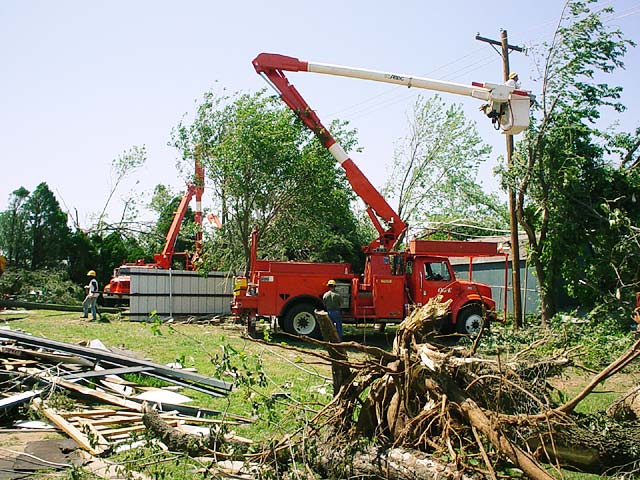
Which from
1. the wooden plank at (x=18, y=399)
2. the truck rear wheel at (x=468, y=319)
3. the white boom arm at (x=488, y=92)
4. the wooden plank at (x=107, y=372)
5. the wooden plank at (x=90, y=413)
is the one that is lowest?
the wooden plank at (x=90, y=413)

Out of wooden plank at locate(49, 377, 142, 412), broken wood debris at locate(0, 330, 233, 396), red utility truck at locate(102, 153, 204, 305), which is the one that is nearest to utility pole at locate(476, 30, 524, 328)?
broken wood debris at locate(0, 330, 233, 396)

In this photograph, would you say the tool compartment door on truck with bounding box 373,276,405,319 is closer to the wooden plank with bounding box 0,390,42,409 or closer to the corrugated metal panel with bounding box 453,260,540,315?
the corrugated metal panel with bounding box 453,260,540,315

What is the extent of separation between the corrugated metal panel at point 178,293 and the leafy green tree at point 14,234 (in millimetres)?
10339

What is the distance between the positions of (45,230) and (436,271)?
1948 cm

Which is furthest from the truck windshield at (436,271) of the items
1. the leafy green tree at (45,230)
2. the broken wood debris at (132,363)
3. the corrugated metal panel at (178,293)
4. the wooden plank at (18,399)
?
the leafy green tree at (45,230)

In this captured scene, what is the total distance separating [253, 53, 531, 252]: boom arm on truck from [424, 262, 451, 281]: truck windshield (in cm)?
111

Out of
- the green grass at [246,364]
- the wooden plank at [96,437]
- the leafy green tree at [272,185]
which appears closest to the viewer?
the green grass at [246,364]

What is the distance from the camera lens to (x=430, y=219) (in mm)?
32250

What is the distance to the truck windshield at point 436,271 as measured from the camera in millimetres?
14773

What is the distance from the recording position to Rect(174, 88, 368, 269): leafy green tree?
58.3 ft

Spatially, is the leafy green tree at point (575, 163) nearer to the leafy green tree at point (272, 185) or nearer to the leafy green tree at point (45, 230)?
the leafy green tree at point (272, 185)

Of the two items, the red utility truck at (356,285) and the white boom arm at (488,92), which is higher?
the white boom arm at (488,92)

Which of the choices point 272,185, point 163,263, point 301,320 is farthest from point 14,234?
point 301,320

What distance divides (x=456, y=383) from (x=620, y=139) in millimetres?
11682
